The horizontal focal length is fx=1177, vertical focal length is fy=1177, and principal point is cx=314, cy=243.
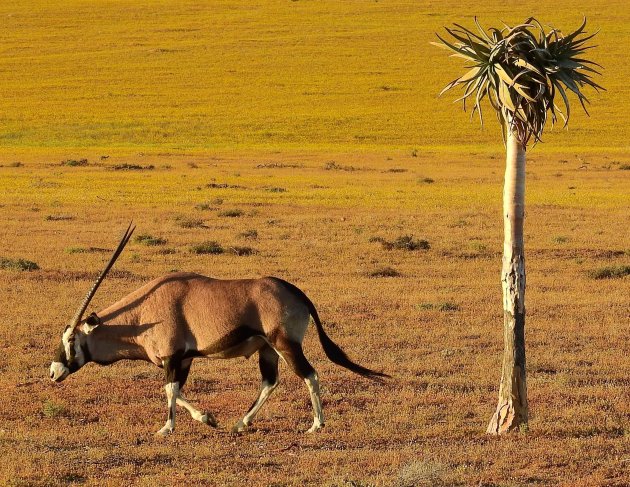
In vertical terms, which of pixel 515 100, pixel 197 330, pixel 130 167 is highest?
pixel 515 100

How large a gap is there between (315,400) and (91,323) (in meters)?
2.27

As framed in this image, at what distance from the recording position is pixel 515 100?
11.1 meters

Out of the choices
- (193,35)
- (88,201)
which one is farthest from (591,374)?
(193,35)

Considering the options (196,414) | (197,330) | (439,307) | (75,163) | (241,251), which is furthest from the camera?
(75,163)

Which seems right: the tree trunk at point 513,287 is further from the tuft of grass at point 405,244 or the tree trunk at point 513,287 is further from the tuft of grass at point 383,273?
the tuft of grass at point 405,244

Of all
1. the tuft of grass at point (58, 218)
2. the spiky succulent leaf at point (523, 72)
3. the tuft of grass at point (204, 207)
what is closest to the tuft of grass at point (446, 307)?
the spiky succulent leaf at point (523, 72)

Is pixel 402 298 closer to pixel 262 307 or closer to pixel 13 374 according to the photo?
pixel 13 374

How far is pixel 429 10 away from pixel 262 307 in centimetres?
10702

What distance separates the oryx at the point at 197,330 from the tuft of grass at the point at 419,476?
7.25ft

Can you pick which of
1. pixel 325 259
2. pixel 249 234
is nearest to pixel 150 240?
pixel 249 234

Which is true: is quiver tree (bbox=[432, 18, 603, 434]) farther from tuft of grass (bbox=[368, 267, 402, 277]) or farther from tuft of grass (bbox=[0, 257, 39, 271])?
tuft of grass (bbox=[0, 257, 39, 271])

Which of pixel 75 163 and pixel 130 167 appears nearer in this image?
pixel 130 167

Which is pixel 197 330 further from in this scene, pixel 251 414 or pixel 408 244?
pixel 408 244

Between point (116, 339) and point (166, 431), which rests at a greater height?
point (116, 339)
